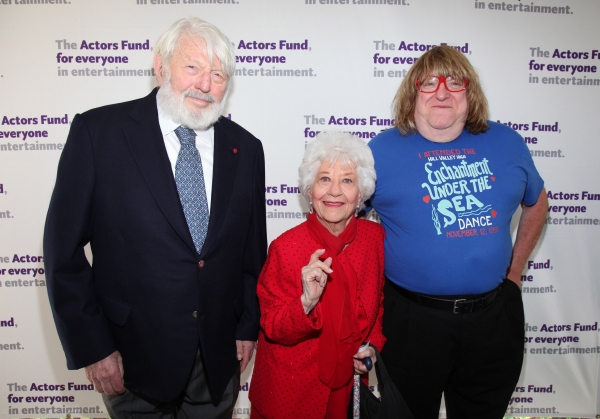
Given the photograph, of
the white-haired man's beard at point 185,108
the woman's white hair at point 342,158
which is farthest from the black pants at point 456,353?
the white-haired man's beard at point 185,108

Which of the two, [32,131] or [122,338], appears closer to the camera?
[122,338]

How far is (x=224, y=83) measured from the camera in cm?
167

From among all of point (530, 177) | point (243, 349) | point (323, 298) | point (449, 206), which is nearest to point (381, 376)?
point (323, 298)

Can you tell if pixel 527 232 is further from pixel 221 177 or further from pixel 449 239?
pixel 221 177

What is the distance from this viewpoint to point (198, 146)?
66.0 inches

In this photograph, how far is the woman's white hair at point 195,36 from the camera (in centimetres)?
158

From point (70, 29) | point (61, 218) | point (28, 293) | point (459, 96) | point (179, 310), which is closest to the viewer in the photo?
point (61, 218)

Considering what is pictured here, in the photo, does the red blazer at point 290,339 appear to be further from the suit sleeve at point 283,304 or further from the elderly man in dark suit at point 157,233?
the elderly man in dark suit at point 157,233

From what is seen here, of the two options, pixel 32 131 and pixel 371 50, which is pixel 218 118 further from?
pixel 32 131

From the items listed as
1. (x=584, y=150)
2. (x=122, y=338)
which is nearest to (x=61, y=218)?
(x=122, y=338)

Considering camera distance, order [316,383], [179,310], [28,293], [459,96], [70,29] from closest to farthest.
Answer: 1. [179,310]
2. [316,383]
3. [459,96]
4. [70,29]
5. [28,293]

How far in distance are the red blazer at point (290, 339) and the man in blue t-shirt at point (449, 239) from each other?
214mm

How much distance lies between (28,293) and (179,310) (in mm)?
1701

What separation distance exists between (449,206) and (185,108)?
1.12 meters
